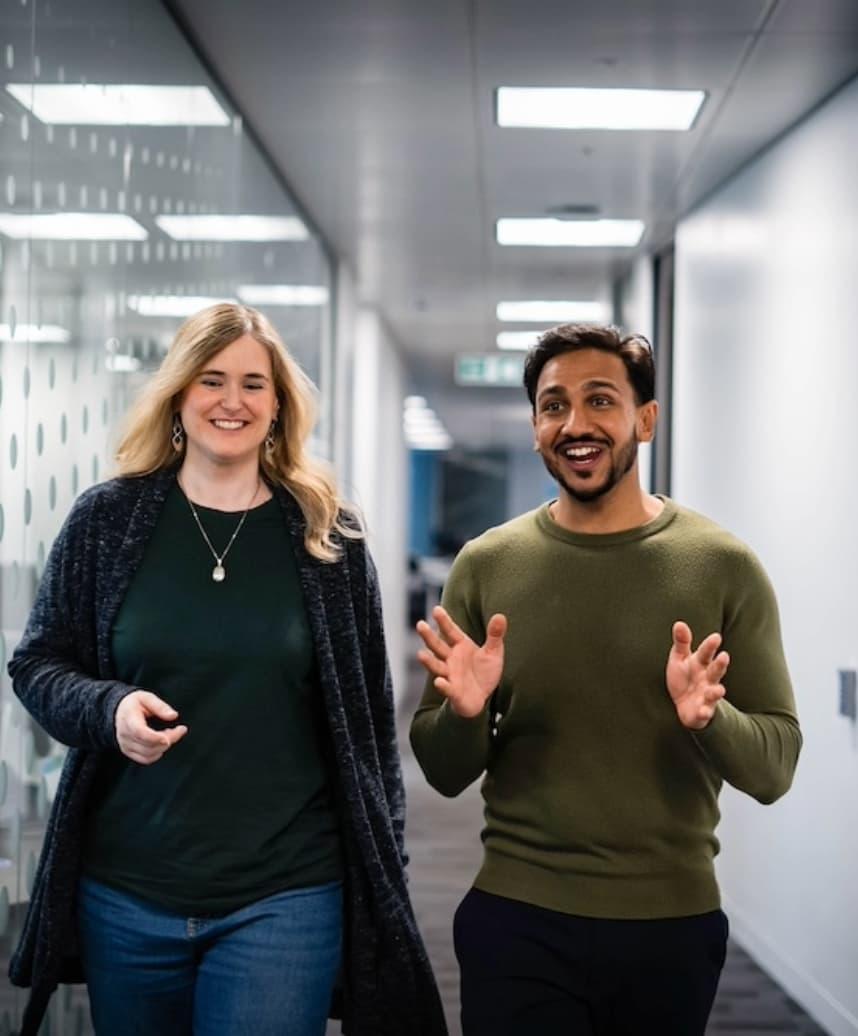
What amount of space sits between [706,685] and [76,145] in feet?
5.63

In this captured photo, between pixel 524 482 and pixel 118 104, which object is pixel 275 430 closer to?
pixel 118 104

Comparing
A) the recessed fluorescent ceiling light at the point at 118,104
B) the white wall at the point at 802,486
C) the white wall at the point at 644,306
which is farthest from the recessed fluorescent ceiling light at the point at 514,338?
the recessed fluorescent ceiling light at the point at 118,104

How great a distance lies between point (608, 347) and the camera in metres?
2.07

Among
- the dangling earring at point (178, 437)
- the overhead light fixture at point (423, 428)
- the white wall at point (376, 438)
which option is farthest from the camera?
the overhead light fixture at point (423, 428)

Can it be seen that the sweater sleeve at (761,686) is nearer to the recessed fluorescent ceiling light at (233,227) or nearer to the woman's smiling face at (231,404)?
the woman's smiling face at (231,404)

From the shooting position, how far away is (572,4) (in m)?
3.63

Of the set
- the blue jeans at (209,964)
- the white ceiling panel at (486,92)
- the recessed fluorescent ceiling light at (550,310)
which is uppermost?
the white ceiling panel at (486,92)

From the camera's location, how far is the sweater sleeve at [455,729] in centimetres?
198

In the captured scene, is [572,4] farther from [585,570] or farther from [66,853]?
[66,853]

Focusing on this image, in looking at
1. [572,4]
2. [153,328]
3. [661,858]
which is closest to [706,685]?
[661,858]

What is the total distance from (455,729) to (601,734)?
0.66 feet

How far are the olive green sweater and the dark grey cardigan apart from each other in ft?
0.41

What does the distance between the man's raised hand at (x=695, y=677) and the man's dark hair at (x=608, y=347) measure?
1.33 feet

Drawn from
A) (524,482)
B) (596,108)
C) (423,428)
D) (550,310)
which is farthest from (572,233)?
(524,482)
